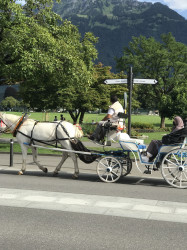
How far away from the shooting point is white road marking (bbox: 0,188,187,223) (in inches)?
255

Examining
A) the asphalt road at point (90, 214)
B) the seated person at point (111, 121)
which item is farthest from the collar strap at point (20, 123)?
the seated person at point (111, 121)

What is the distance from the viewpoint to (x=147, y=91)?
61.0m

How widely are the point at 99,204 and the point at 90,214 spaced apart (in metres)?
0.74

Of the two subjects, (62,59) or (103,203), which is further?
(62,59)

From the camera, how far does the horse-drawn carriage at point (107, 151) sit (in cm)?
912

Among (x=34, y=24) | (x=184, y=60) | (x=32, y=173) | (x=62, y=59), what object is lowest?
(x=32, y=173)

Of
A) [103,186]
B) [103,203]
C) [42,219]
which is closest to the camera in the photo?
[42,219]

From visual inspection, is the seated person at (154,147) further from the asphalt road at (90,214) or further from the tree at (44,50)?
the tree at (44,50)

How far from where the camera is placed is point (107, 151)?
1016 centimetres

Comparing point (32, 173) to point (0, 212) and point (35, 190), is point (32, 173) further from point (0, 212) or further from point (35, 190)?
point (0, 212)

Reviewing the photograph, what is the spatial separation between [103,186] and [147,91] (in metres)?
53.2

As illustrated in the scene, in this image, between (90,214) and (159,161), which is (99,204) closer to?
(90,214)

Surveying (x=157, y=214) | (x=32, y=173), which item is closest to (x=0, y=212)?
(x=157, y=214)

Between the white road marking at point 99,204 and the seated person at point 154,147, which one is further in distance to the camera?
the seated person at point 154,147
